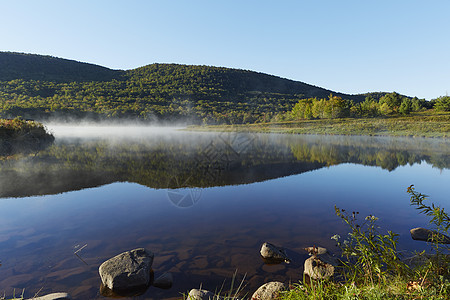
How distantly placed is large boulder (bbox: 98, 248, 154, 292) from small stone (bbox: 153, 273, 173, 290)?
0.28 meters

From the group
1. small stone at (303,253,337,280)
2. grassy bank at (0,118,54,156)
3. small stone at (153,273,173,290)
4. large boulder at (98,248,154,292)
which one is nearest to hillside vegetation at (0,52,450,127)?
grassy bank at (0,118,54,156)

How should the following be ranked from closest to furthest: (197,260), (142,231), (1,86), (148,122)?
(197,260), (142,231), (1,86), (148,122)

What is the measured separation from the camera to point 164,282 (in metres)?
6.48

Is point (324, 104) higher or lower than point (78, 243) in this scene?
higher

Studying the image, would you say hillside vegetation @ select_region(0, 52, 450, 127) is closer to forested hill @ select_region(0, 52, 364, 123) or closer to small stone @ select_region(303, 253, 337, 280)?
forested hill @ select_region(0, 52, 364, 123)

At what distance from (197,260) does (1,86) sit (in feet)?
612

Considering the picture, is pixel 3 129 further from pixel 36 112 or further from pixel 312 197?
pixel 36 112

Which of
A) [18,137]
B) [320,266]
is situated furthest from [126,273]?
[18,137]

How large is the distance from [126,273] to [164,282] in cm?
114

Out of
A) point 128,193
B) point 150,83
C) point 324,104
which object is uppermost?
point 150,83

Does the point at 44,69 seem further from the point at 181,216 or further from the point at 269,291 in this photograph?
the point at 269,291

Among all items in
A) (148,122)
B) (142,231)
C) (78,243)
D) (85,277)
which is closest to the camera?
(85,277)

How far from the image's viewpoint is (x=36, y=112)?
107 meters

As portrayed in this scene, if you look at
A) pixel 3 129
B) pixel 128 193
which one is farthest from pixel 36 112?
pixel 128 193
